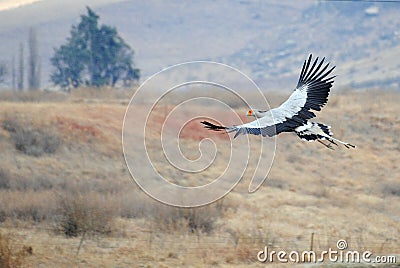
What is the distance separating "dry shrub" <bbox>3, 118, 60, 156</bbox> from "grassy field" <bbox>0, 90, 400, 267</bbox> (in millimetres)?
45

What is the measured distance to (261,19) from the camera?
133125mm

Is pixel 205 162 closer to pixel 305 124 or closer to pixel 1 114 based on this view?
pixel 1 114

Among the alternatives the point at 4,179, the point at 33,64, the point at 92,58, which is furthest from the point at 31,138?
the point at 92,58

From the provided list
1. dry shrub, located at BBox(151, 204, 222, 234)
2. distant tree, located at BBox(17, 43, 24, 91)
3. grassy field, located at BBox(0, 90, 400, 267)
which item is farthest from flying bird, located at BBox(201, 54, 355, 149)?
distant tree, located at BBox(17, 43, 24, 91)

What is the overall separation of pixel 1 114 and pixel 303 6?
11207cm

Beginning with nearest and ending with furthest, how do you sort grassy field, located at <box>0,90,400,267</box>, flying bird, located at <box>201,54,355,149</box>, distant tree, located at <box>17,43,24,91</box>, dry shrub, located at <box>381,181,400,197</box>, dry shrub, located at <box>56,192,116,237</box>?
flying bird, located at <box>201,54,355,149</box> < grassy field, located at <box>0,90,400,267</box> < dry shrub, located at <box>56,192,116,237</box> < dry shrub, located at <box>381,181,400,197</box> < distant tree, located at <box>17,43,24,91</box>

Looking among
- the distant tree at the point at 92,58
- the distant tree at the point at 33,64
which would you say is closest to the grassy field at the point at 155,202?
the distant tree at the point at 33,64

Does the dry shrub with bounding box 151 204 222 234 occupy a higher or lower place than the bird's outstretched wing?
lower

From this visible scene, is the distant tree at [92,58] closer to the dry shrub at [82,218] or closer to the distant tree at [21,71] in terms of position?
the distant tree at [21,71]

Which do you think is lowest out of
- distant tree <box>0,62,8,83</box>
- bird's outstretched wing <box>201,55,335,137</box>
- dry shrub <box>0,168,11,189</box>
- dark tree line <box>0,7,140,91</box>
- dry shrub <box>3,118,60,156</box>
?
dry shrub <box>0,168,11,189</box>

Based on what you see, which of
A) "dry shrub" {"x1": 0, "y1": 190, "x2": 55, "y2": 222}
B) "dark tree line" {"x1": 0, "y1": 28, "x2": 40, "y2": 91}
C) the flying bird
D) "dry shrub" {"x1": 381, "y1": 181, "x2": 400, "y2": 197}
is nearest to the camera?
the flying bird

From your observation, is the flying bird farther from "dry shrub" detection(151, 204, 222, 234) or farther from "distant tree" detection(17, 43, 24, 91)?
"distant tree" detection(17, 43, 24, 91)

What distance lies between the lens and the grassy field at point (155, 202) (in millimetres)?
14781

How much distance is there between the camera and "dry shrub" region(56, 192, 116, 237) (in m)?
15.8
